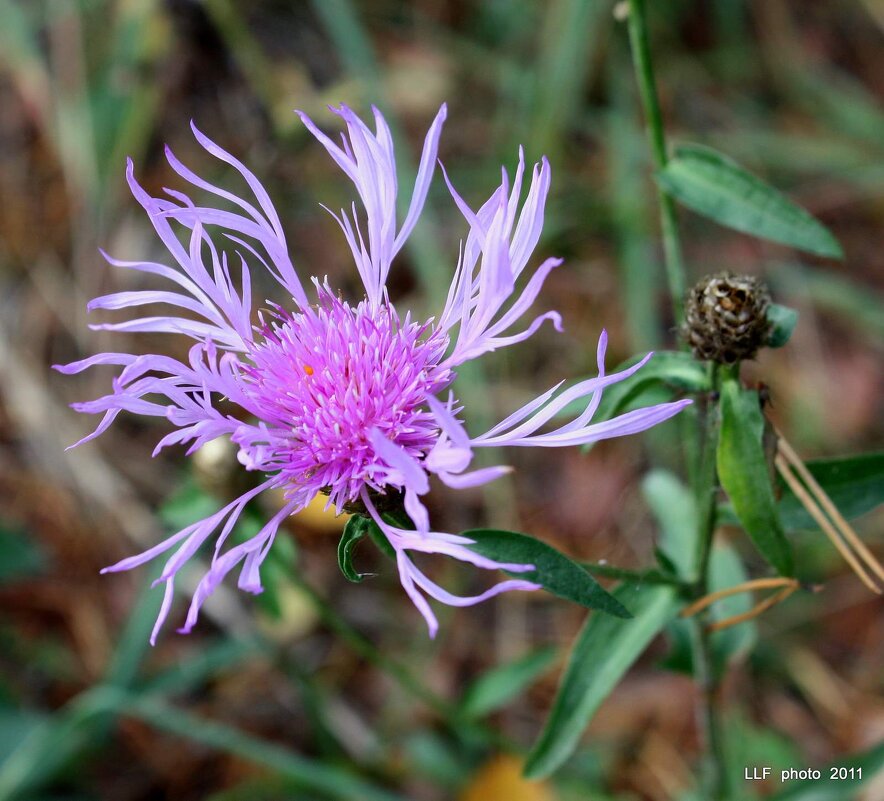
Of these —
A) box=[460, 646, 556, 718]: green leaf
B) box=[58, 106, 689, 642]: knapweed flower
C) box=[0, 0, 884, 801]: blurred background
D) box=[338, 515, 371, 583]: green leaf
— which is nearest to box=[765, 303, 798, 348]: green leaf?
box=[58, 106, 689, 642]: knapweed flower

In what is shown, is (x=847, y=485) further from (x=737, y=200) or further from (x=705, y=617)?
(x=737, y=200)

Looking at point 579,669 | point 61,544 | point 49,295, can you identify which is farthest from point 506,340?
point 49,295

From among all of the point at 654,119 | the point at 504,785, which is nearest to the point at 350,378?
the point at 654,119

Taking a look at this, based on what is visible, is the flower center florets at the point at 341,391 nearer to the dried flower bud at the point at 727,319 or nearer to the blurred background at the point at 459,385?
the dried flower bud at the point at 727,319

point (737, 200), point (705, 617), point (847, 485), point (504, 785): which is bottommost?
point (504, 785)

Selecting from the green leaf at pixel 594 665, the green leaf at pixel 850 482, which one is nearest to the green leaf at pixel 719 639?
the green leaf at pixel 594 665

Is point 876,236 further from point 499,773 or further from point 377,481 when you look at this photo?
point 377,481
